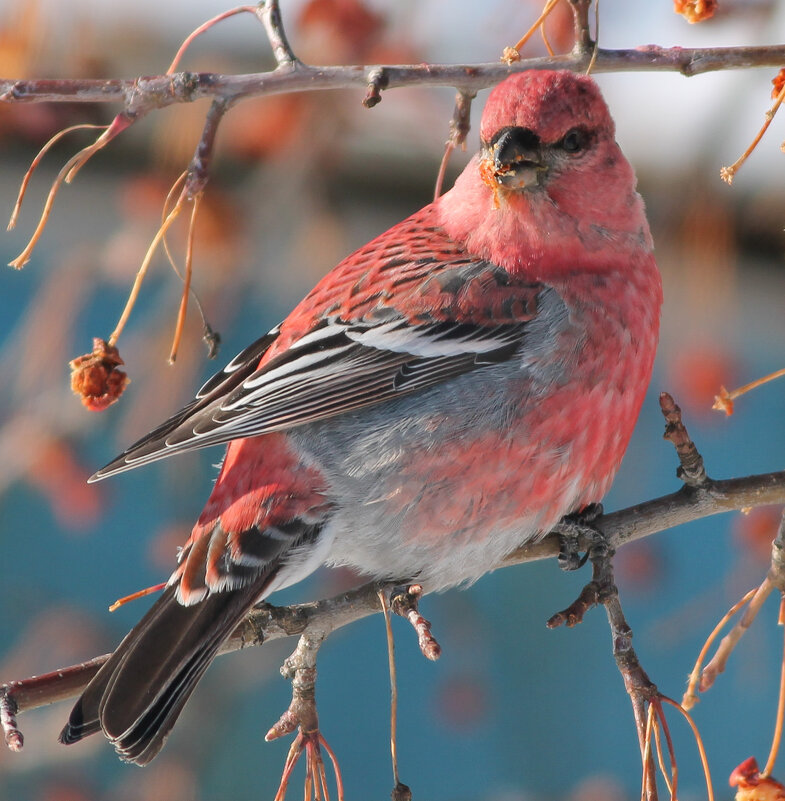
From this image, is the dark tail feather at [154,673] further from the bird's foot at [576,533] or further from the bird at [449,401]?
the bird's foot at [576,533]

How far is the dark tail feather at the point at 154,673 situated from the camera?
185 cm

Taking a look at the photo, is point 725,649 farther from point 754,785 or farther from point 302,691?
point 302,691

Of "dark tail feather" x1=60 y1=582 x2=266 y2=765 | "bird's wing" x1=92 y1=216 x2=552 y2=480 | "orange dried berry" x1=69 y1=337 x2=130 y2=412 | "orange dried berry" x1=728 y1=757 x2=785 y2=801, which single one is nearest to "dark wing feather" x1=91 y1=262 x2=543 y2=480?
"bird's wing" x1=92 y1=216 x2=552 y2=480

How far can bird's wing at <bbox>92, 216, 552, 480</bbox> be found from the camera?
2137 millimetres

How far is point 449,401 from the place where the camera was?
2.16 m

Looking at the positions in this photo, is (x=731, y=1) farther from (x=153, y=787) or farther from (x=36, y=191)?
(x=153, y=787)

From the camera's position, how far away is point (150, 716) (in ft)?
6.19

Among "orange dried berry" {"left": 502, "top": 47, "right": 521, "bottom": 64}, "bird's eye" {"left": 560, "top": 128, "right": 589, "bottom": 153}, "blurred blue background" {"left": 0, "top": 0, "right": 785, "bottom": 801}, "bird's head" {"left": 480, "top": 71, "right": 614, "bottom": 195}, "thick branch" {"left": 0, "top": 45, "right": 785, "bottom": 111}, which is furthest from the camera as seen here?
"blurred blue background" {"left": 0, "top": 0, "right": 785, "bottom": 801}

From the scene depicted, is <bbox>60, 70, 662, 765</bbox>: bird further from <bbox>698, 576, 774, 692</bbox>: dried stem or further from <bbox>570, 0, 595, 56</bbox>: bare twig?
<bbox>698, 576, 774, 692</bbox>: dried stem

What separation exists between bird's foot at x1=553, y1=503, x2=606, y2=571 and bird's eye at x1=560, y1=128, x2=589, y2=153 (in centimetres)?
74

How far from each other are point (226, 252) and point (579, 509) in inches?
62.5

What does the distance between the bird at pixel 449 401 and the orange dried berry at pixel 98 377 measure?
0.47 feet

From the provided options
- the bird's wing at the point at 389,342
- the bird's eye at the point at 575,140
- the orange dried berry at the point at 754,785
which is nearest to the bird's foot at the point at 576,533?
the bird's wing at the point at 389,342

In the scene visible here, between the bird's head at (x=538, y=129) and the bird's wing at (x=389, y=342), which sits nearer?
the bird's head at (x=538, y=129)
